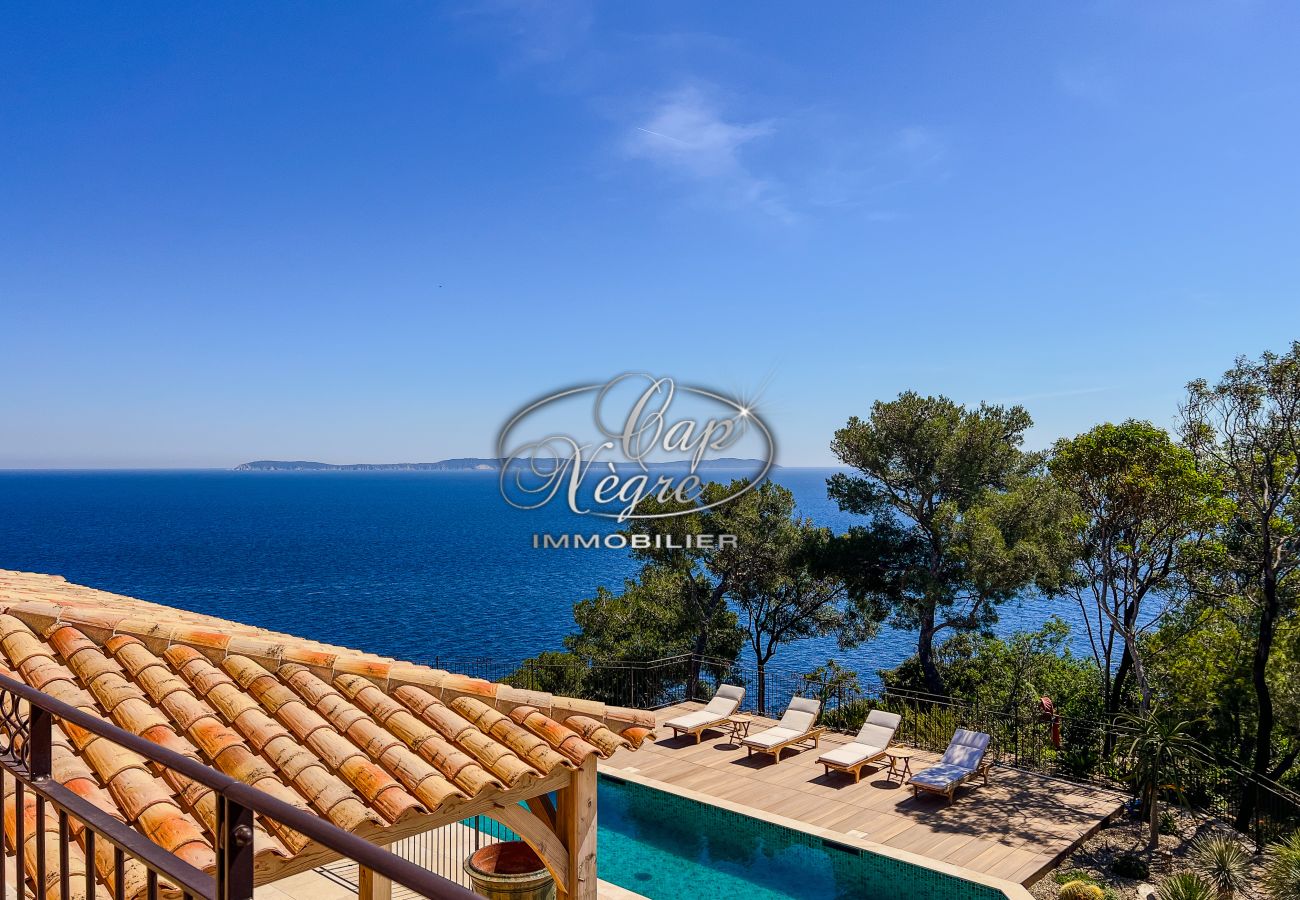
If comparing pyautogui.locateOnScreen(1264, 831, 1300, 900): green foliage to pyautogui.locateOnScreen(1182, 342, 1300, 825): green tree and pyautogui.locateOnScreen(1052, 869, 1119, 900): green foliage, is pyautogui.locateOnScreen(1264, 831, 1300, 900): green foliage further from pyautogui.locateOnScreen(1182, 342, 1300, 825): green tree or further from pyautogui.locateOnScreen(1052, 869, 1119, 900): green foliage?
pyautogui.locateOnScreen(1182, 342, 1300, 825): green tree

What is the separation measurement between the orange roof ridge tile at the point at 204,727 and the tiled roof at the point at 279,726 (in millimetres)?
11

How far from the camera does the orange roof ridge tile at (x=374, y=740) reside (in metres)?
4.58

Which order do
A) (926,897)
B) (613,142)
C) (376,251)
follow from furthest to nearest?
(376,251) → (613,142) → (926,897)

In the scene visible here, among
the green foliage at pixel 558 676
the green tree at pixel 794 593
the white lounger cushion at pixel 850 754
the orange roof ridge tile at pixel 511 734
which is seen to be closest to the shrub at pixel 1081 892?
the white lounger cushion at pixel 850 754

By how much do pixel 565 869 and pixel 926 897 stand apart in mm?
6125

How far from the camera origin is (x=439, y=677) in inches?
231

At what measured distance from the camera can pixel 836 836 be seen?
1083 centimetres

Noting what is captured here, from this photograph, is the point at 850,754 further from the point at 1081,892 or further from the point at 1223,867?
the point at 1223,867

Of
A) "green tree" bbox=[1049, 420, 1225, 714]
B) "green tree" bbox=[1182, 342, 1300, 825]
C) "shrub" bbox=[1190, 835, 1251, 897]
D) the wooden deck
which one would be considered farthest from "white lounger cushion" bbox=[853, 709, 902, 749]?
"green tree" bbox=[1182, 342, 1300, 825]

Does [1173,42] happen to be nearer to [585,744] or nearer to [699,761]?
[699,761]

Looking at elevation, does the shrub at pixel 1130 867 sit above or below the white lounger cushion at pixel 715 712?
below

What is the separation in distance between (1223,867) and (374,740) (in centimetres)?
1030

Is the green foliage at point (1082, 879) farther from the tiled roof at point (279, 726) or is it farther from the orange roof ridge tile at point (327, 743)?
the orange roof ridge tile at point (327, 743)

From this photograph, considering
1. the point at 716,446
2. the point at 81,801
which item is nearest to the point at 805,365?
the point at 716,446
